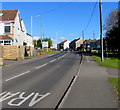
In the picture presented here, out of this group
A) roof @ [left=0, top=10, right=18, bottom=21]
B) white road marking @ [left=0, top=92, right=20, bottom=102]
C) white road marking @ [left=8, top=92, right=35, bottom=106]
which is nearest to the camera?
white road marking @ [left=8, top=92, right=35, bottom=106]

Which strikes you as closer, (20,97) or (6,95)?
(20,97)

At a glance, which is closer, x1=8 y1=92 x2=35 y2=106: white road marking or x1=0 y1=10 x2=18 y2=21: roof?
x1=8 y1=92 x2=35 y2=106: white road marking

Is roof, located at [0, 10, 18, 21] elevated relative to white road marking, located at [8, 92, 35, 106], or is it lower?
elevated

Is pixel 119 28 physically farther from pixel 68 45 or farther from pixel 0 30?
pixel 68 45

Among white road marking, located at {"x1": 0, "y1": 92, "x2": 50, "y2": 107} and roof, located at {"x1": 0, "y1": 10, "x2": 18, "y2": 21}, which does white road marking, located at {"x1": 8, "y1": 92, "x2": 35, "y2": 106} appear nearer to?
white road marking, located at {"x1": 0, "y1": 92, "x2": 50, "y2": 107}

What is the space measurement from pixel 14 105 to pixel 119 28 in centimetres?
3502

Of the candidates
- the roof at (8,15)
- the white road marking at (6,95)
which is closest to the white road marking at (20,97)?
the white road marking at (6,95)

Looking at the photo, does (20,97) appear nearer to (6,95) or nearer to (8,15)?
(6,95)

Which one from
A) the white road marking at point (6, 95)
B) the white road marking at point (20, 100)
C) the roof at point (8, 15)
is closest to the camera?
the white road marking at point (20, 100)

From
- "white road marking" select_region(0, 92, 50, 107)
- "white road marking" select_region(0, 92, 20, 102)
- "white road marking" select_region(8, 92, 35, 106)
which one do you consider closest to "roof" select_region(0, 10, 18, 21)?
"white road marking" select_region(0, 92, 20, 102)

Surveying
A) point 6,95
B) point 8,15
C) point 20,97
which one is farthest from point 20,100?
point 8,15

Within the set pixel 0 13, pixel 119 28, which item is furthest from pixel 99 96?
pixel 0 13

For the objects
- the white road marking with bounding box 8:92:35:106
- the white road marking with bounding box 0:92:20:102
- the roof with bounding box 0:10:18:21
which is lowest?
the white road marking with bounding box 8:92:35:106

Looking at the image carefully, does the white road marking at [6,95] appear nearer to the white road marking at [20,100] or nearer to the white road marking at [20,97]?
the white road marking at [20,97]
